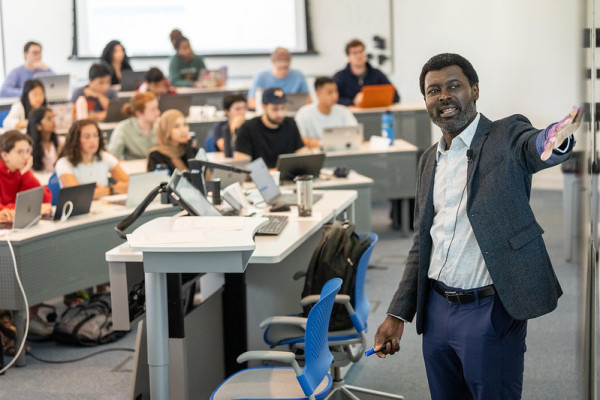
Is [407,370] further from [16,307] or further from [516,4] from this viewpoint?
[516,4]

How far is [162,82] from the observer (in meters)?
8.62

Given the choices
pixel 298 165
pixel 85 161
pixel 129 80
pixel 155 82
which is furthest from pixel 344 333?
pixel 129 80

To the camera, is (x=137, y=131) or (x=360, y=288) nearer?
(x=360, y=288)

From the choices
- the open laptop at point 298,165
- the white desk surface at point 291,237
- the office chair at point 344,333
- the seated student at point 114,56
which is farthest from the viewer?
the seated student at point 114,56

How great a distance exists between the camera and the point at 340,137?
22.1ft

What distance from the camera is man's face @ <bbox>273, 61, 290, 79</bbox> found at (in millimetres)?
8445

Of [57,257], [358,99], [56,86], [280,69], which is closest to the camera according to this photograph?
[57,257]

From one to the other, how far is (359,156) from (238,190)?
250 centimetres

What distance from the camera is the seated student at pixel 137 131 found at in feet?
22.4

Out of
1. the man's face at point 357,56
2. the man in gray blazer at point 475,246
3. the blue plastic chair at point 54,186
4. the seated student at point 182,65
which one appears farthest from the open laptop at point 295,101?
the man in gray blazer at point 475,246

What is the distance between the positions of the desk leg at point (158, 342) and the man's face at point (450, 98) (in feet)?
4.11

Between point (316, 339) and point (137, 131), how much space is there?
4378 millimetres

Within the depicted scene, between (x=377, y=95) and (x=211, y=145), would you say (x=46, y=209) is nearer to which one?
(x=211, y=145)

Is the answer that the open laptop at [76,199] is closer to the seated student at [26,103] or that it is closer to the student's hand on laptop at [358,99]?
the seated student at [26,103]
